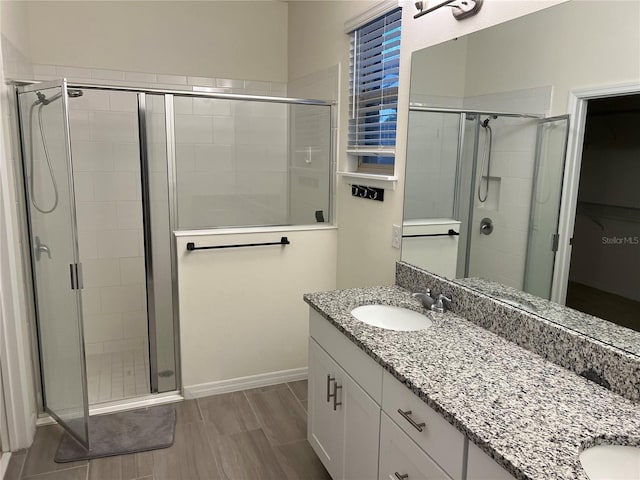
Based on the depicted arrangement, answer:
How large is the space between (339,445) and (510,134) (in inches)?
54.6

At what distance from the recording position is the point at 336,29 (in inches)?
114

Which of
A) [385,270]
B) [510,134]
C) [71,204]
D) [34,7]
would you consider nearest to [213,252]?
[71,204]

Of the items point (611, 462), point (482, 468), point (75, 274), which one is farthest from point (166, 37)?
point (611, 462)

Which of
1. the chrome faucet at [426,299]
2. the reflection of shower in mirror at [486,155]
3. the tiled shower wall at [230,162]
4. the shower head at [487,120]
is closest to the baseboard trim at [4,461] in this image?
the tiled shower wall at [230,162]

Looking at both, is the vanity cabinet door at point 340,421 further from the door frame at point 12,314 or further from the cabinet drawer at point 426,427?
the door frame at point 12,314

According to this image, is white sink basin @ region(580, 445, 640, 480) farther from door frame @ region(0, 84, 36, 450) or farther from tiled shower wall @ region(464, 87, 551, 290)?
door frame @ region(0, 84, 36, 450)

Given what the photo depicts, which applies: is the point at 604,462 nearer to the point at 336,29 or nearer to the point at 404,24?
the point at 404,24

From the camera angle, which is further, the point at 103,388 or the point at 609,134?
the point at 103,388

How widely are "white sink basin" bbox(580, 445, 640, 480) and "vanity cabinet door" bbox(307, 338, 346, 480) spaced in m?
0.95

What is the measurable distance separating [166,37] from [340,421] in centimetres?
291

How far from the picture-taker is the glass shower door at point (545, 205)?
1.55m

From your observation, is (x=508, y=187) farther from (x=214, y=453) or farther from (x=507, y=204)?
(x=214, y=453)

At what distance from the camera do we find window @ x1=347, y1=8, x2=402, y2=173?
240 cm

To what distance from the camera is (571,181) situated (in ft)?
4.95
